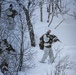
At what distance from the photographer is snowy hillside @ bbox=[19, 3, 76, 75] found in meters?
18.3

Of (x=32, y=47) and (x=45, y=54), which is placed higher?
(x=45, y=54)

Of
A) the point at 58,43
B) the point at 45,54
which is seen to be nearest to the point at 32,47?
the point at 58,43

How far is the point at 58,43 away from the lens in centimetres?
2614

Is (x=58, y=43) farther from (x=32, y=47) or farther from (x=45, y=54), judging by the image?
(x=45, y=54)

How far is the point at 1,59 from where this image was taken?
18500 millimetres

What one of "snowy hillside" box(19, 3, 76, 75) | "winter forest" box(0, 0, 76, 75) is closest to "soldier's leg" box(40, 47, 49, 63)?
"winter forest" box(0, 0, 76, 75)

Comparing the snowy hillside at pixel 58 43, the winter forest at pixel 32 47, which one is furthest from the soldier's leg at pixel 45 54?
the snowy hillside at pixel 58 43

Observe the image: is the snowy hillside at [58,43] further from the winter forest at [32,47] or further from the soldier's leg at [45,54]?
the soldier's leg at [45,54]

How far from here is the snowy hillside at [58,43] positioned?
59.9 feet

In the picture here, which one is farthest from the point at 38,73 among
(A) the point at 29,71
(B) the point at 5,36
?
(B) the point at 5,36

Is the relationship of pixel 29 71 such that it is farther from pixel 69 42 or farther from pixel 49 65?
pixel 69 42

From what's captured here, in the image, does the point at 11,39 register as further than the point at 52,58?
Yes

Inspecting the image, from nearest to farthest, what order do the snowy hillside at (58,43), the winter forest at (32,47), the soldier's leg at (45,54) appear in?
1. the winter forest at (32,47)
2. the snowy hillside at (58,43)
3. the soldier's leg at (45,54)

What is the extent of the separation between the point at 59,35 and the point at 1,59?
10.8 meters
